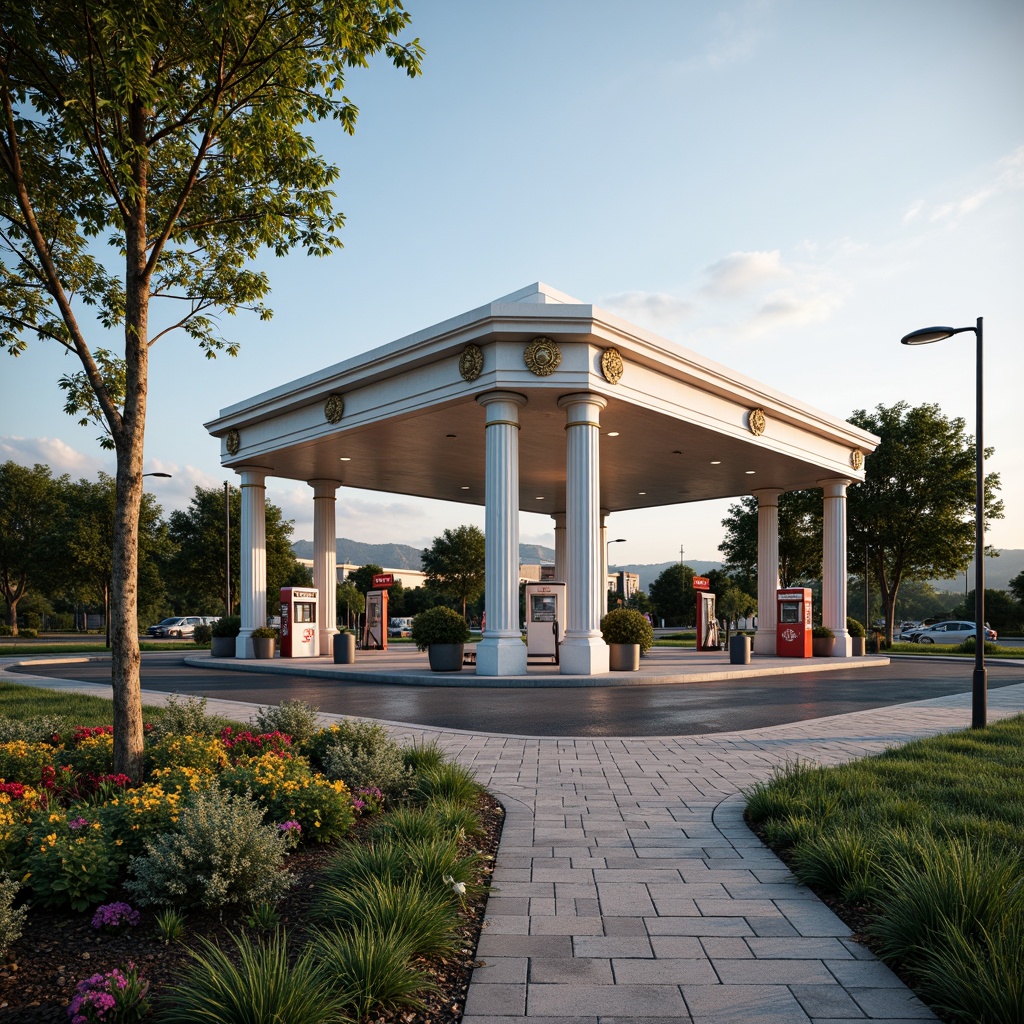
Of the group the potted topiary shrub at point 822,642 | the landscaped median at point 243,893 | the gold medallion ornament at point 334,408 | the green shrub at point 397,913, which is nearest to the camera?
the landscaped median at point 243,893

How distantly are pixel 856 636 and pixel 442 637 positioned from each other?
18507 mm

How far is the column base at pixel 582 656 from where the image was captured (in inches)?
726

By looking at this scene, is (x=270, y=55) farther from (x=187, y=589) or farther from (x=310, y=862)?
(x=187, y=589)

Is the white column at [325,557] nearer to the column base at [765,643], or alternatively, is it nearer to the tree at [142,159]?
the column base at [765,643]

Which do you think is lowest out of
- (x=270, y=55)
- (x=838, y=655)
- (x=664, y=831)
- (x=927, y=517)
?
(x=838, y=655)

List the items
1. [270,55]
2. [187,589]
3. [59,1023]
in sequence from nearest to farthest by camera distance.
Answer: [59,1023]
[270,55]
[187,589]

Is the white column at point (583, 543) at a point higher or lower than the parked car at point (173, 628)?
higher

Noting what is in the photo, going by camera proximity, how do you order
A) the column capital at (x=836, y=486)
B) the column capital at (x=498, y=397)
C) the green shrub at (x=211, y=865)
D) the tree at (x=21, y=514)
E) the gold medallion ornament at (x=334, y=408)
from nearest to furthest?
the green shrub at (x=211, y=865)
the column capital at (x=498, y=397)
the gold medallion ornament at (x=334, y=408)
the column capital at (x=836, y=486)
the tree at (x=21, y=514)

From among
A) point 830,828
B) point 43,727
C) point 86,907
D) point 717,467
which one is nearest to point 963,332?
point 830,828

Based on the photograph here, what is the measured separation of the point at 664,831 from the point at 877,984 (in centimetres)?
249

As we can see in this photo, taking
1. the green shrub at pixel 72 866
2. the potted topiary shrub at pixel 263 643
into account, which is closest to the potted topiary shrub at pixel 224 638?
the potted topiary shrub at pixel 263 643

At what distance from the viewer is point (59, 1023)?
308 cm

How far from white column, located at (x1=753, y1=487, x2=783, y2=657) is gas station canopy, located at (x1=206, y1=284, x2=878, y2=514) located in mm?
1183

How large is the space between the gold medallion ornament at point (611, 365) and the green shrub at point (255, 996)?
1664 cm
